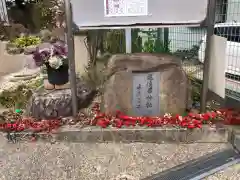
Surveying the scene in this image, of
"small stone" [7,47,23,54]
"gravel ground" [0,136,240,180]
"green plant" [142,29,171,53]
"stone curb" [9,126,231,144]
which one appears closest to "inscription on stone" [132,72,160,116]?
"stone curb" [9,126,231,144]

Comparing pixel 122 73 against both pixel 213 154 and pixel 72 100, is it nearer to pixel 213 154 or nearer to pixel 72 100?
pixel 72 100

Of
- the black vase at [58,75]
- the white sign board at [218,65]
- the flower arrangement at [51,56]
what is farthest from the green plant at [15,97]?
the white sign board at [218,65]

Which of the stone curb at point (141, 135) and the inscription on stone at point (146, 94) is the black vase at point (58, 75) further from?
the inscription on stone at point (146, 94)

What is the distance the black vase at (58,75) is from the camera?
368 cm

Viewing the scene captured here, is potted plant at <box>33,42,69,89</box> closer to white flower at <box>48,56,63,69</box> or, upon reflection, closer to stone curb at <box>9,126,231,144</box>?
white flower at <box>48,56,63,69</box>

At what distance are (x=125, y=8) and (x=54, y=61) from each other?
1.27 metres

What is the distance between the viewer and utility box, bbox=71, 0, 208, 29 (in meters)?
2.96

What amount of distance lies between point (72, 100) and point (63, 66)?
610 millimetres

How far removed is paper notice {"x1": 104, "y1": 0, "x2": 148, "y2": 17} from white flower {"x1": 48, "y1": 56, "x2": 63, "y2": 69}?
102cm

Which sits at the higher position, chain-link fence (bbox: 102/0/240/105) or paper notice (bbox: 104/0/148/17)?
paper notice (bbox: 104/0/148/17)

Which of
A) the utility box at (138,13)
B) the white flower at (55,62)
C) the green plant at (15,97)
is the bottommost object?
the green plant at (15,97)

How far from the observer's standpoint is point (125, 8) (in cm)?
299

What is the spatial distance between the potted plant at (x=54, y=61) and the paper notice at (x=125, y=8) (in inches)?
40.1

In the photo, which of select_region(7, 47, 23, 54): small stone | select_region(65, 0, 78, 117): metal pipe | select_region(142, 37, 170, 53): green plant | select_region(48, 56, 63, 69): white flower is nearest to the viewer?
select_region(65, 0, 78, 117): metal pipe
